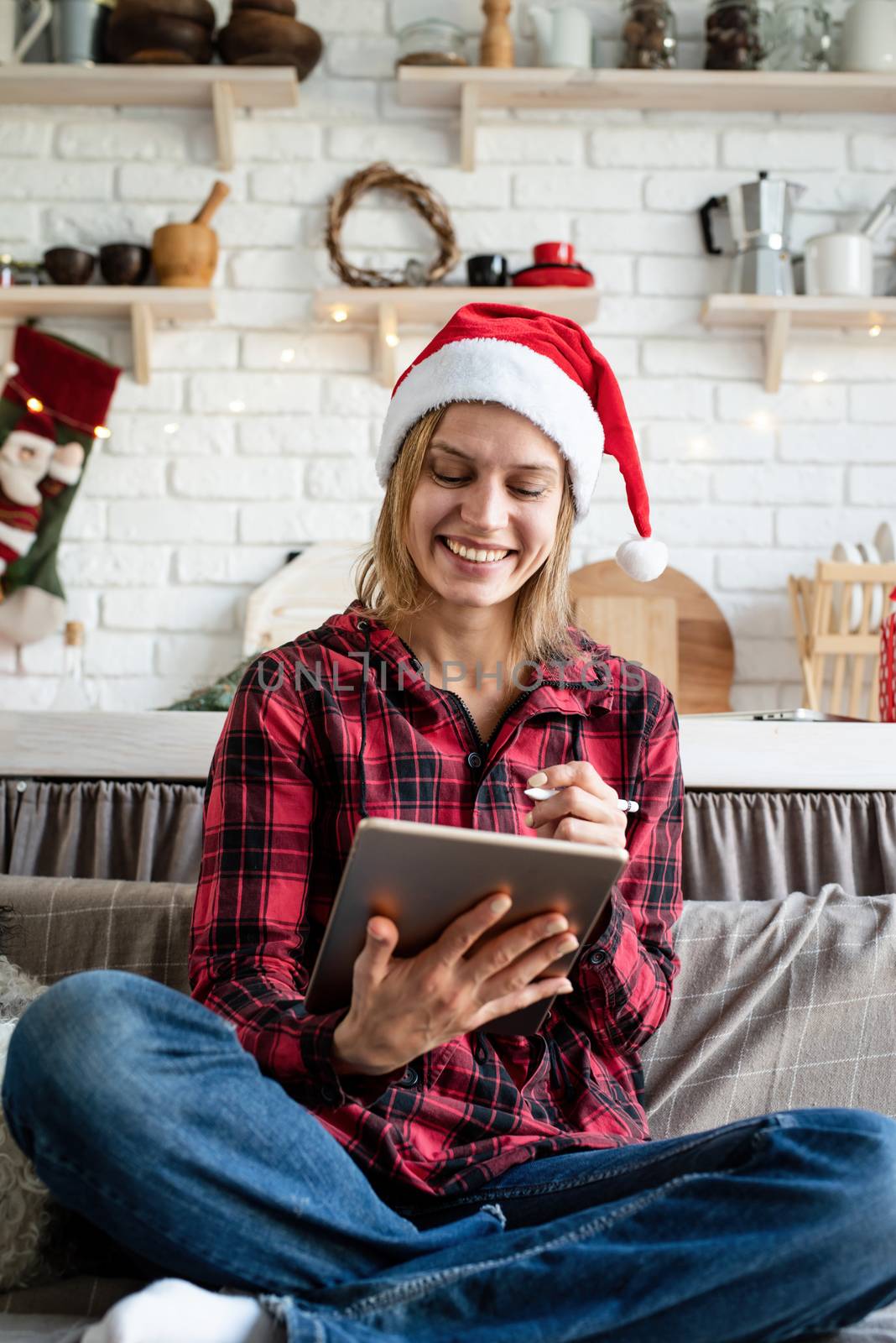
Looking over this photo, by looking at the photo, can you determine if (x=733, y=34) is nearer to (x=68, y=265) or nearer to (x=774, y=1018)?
(x=68, y=265)

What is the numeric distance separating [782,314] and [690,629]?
641 mm

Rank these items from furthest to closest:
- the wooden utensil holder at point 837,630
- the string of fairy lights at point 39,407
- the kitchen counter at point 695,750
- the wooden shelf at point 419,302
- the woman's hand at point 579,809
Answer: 1. the string of fairy lights at point 39,407
2. the wooden shelf at point 419,302
3. the wooden utensil holder at point 837,630
4. the kitchen counter at point 695,750
5. the woman's hand at point 579,809

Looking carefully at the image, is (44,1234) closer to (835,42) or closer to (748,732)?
(748,732)

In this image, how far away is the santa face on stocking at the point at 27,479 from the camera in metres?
2.77

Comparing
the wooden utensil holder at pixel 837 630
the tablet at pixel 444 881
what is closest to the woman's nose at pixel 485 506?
the tablet at pixel 444 881

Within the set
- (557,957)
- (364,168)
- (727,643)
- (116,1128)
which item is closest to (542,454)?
(557,957)

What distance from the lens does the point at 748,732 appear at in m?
1.85

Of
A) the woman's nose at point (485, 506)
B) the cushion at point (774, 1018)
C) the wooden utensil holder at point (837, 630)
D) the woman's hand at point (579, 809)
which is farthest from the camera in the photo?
the wooden utensil holder at point (837, 630)

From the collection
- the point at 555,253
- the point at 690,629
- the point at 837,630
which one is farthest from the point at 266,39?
the point at 837,630

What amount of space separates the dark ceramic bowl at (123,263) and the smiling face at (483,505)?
1599 mm

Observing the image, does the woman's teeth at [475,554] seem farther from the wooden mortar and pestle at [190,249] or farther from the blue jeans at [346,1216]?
the wooden mortar and pestle at [190,249]

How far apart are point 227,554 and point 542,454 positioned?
1.55 meters

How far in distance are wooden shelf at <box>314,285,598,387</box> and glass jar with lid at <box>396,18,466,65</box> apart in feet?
1.44

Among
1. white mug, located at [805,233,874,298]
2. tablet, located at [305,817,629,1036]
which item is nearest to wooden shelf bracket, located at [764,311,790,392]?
white mug, located at [805,233,874,298]
